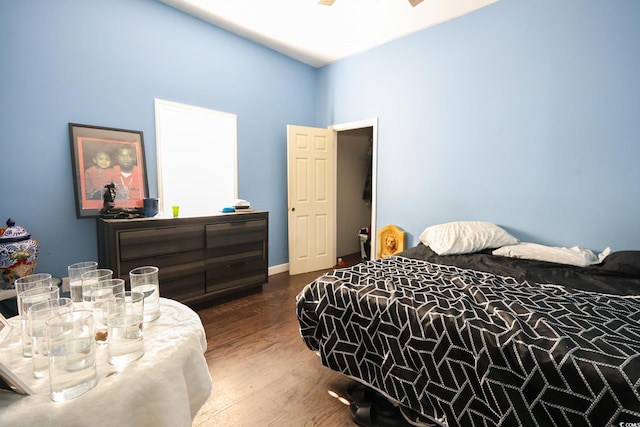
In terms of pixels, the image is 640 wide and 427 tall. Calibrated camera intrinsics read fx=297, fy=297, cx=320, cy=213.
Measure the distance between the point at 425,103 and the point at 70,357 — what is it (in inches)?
143

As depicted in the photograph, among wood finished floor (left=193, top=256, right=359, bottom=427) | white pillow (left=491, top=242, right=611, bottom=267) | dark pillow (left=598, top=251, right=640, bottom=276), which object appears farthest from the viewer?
white pillow (left=491, top=242, right=611, bottom=267)

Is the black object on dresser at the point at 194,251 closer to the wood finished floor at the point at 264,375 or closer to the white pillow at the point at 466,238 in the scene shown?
the wood finished floor at the point at 264,375

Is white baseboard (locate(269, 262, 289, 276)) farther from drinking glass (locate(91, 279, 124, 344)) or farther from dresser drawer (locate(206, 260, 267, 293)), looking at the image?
drinking glass (locate(91, 279, 124, 344))

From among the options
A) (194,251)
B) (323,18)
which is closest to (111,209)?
(194,251)

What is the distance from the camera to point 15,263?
6.91 ft

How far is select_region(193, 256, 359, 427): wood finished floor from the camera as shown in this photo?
1612 millimetres

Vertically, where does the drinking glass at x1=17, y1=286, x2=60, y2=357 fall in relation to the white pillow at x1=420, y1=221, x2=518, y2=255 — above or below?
above

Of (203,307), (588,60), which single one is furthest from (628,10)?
(203,307)

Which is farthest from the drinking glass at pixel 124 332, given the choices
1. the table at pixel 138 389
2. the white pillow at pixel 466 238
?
the white pillow at pixel 466 238

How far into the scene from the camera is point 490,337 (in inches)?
49.0

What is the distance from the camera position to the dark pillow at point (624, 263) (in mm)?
1864

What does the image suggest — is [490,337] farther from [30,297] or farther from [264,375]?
[30,297]

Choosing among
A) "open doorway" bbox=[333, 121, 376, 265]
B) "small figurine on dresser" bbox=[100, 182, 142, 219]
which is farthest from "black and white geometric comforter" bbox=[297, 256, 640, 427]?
"open doorway" bbox=[333, 121, 376, 265]

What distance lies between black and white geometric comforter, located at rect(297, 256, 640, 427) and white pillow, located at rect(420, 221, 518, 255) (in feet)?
1.97
